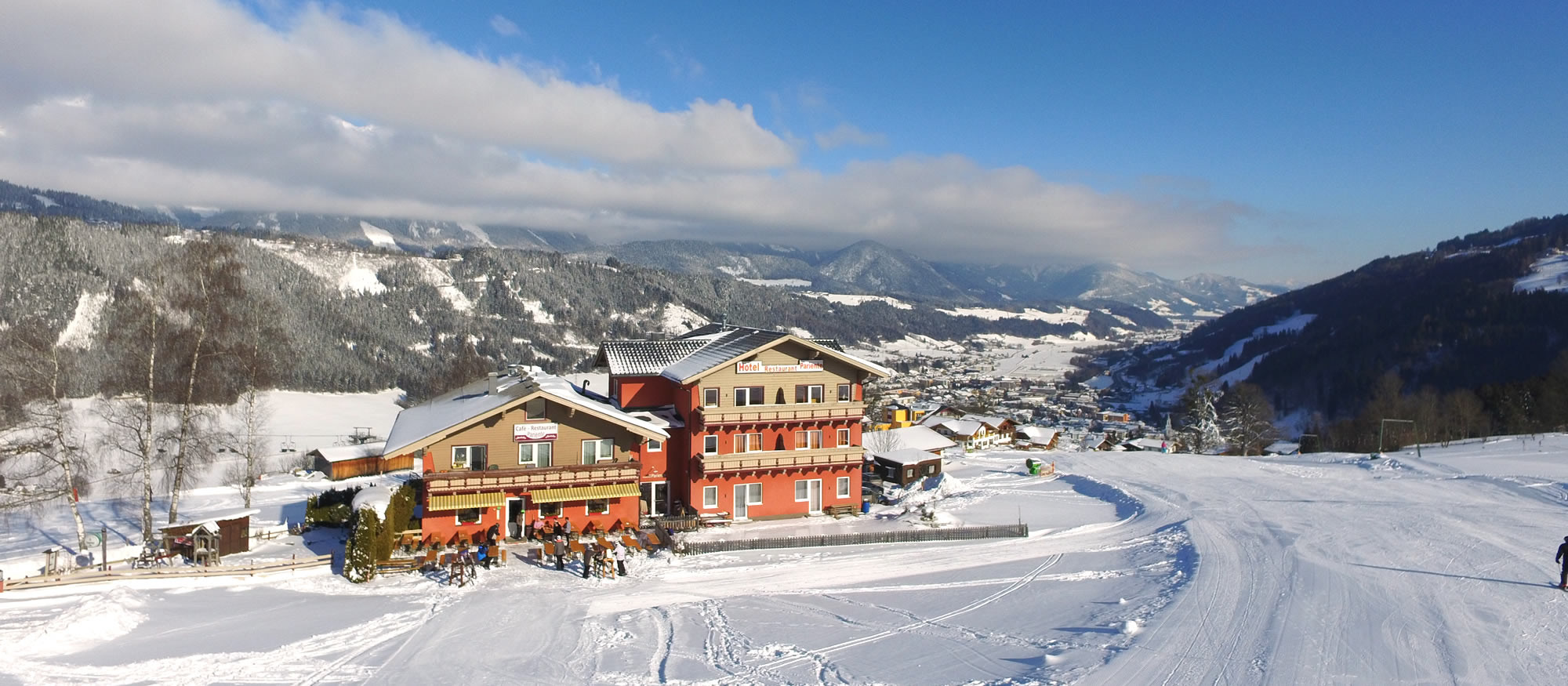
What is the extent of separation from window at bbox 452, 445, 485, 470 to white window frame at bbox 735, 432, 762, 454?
34.4 ft

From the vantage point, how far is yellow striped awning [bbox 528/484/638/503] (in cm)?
2928

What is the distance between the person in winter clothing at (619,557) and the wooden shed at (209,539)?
12585 millimetres

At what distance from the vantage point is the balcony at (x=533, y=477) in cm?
2802

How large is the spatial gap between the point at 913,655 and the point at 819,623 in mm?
3352

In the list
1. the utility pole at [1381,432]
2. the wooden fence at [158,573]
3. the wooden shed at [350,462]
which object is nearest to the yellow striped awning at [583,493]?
the wooden fence at [158,573]

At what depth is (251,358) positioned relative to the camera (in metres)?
29.6

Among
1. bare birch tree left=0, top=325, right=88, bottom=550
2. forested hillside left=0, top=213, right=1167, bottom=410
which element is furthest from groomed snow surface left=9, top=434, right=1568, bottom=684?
forested hillside left=0, top=213, right=1167, bottom=410

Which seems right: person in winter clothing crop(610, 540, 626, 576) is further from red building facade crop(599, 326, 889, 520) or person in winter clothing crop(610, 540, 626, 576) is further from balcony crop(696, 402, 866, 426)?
balcony crop(696, 402, 866, 426)

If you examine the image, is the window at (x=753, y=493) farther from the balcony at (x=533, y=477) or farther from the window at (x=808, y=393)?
the balcony at (x=533, y=477)

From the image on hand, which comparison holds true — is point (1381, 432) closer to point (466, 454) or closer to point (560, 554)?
point (560, 554)

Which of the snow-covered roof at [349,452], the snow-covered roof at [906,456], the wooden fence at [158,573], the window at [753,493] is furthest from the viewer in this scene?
the snow-covered roof at [349,452]

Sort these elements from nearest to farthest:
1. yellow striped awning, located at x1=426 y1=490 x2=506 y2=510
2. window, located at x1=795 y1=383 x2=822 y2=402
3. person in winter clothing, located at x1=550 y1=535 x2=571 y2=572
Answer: person in winter clothing, located at x1=550 y1=535 x2=571 y2=572, yellow striped awning, located at x1=426 y1=490 x2=506 y2=510, window, located at x1=795 y1=383 x2=822 y2=402

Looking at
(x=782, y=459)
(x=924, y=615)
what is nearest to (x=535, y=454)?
(x=782, y=459)

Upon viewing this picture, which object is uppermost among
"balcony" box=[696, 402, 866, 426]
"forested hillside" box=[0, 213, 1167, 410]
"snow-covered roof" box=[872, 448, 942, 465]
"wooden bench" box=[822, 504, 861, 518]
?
"forested hillside" box=[0, 213, 1167, 410]
